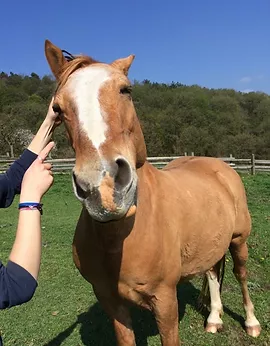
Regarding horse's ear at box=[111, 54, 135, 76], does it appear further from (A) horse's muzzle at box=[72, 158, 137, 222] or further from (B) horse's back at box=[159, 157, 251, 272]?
(B) horse's back at box=[159, 157, 251, 272]

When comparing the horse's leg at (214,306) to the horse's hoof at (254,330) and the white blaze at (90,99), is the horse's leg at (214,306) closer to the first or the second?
the horse's hoof at (254,330)

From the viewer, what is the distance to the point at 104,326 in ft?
13.0

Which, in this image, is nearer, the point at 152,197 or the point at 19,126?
the point at 152,197

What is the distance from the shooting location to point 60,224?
8703 millimetres

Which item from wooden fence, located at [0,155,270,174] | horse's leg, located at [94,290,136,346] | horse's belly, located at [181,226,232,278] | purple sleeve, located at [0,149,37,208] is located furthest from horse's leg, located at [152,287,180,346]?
wooden fence, located at [0,155,270,174]

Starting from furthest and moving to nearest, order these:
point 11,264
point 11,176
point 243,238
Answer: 1. point 243,238
2. point 11,176
3. point 11,264

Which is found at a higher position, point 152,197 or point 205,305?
point 152,197

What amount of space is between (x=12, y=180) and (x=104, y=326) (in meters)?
2.51

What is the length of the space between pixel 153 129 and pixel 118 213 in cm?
2950

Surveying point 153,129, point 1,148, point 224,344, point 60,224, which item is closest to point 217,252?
point 224,344

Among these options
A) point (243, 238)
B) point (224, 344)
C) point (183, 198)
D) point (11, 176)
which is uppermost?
point (11, 176)

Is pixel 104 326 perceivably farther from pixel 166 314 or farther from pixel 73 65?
pixel 73 65

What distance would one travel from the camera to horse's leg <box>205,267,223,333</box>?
3.84m

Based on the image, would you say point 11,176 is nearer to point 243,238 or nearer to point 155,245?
point 155,245
